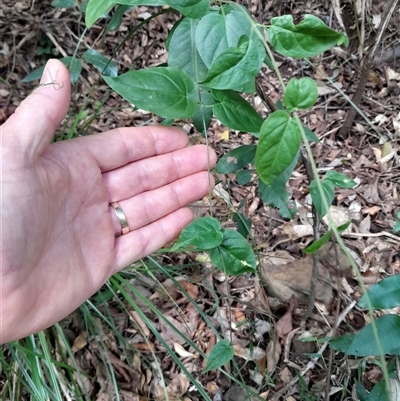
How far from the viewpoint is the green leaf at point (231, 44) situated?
687 mm

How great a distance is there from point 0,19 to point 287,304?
189 cm

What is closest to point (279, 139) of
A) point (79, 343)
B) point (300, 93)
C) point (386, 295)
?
point (300, 93)

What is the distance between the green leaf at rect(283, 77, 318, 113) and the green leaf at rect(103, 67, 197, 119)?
217mm

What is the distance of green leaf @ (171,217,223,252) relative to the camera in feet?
2.51

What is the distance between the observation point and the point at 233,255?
0.80 meters

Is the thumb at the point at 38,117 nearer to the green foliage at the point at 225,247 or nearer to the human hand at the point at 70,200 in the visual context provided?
the human hand at the point at 70,200

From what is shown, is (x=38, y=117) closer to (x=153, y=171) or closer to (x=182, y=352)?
(x=153, y=171)

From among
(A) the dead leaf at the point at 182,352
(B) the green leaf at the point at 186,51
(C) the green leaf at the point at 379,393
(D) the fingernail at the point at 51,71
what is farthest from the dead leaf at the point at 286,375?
(D) the fingernail at the point at 51,71

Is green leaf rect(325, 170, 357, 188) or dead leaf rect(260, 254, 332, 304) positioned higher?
green leaf rect(325, 170, 357, 188)

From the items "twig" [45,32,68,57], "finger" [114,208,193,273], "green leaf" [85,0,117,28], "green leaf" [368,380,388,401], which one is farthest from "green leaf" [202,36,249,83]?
"twig" [45,32,68,57]

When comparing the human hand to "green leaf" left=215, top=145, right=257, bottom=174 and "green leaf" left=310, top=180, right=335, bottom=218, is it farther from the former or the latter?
"green leaf" left=310, top=180, right=335, bottom=218

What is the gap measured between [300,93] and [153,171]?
0.60 m

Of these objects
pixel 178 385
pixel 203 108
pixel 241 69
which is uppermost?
pixel 241 69

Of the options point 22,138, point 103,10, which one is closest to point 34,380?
point 22,138
